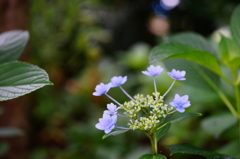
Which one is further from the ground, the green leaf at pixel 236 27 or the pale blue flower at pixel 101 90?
the green leaf at pixel 236 27

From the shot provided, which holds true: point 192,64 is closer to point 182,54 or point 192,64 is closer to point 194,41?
point 194,41

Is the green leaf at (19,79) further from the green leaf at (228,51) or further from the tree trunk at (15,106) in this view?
the tree trunk at (15,106)

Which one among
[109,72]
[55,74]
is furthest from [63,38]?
[109,72]

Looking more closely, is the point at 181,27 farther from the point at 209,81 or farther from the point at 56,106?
the point at 209,81

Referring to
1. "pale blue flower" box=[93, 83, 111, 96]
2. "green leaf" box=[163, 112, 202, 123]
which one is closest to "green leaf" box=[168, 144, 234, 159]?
"green leaf" box=[163, 112, 202, 123]

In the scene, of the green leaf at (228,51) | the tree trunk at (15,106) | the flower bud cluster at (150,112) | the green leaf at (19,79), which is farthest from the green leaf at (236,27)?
the tree trunk at (15,106)

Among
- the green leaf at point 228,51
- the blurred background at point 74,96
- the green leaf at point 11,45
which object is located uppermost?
the green leaf at point 11,45

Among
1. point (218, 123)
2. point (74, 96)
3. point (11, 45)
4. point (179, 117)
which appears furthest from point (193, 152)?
point (74, 96)
